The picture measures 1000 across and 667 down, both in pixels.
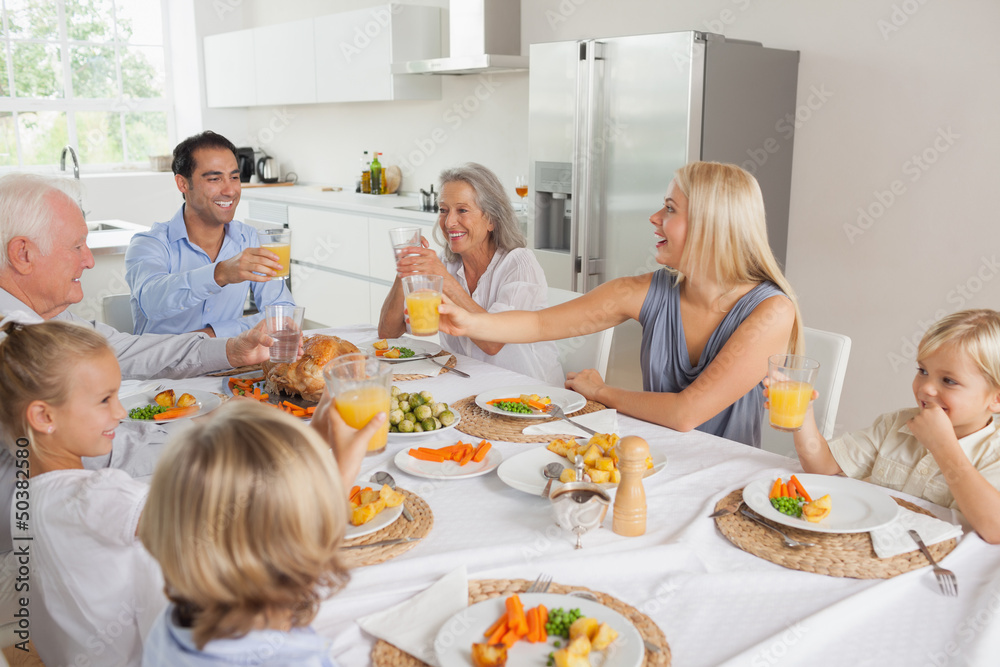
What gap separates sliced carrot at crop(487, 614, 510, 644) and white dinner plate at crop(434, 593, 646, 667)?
0.05 ft

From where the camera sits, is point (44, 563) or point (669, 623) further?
point (44, 563)

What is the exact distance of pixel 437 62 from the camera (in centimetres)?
452

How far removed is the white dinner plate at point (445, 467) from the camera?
1.50 meters

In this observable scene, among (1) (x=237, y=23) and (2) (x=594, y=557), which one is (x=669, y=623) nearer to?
(2) (x=594, y=557)

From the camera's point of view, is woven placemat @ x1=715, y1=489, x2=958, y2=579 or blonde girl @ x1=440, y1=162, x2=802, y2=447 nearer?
woven placemat @ x1=715, y1=489, x2=958, y2=579

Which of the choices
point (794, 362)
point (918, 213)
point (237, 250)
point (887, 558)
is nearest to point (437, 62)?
point (237, 250)

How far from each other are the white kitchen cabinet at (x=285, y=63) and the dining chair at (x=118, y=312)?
3.14 meters

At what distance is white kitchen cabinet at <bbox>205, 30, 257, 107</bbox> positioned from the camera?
6270 mm

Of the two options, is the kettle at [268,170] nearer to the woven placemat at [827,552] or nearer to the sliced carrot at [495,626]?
the woven placemat at [827,552]

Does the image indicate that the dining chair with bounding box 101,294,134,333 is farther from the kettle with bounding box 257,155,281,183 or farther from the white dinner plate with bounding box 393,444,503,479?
the kettle with bounding box 257,155,281,183

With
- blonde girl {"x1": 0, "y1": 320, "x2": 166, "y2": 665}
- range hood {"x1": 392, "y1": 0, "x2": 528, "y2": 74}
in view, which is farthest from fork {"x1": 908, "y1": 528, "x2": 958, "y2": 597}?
range hood {"x1": 392, "y1": 0, "x2": 528, "y2": 74}

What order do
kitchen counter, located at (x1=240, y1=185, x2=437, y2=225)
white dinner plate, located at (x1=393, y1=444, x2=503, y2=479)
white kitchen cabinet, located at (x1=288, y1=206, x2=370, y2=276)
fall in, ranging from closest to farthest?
white dinner plate, located at (x1=393, y1=444, x2=503, y2=479)
kitchen counter, located at (x1=240, y1=185, x2=437, y2=225)
white kitchen cabinet, located at (x1=288, y1=206, x2=370, y2=276)

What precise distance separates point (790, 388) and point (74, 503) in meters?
1.17

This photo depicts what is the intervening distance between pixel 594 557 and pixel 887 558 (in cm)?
43
